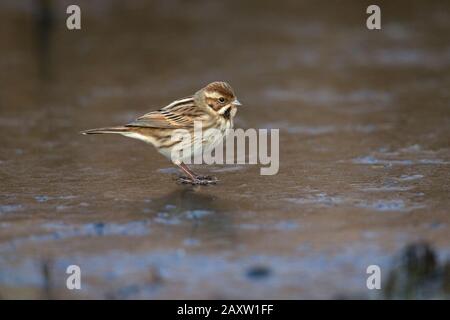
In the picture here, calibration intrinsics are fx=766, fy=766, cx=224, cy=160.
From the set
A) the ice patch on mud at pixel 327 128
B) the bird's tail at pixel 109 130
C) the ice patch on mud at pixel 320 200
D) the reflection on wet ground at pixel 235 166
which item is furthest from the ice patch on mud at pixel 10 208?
the ice patch on mud at pixel 327 128

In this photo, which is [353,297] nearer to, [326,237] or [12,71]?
[326,237]

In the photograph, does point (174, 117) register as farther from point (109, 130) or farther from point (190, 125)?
point (109, 130)

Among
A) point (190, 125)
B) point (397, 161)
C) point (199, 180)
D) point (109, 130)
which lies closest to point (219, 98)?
point (190, 125)

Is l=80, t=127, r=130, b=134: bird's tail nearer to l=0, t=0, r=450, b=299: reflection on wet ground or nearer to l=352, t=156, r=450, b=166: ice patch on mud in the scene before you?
l=0, t=0, r=450, b=299: reflection on wet ground

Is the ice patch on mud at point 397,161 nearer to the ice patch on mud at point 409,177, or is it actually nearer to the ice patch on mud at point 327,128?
the ice patch on mud at point 409,177

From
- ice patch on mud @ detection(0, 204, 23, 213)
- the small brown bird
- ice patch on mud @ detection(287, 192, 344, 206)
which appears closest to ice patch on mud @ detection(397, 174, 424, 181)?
ice patch on mud @ detection(287, 192, 344, 206)

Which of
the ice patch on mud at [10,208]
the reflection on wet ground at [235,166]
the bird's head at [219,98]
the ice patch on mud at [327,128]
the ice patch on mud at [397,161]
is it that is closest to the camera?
the reflection on wet ground at [235,166]
